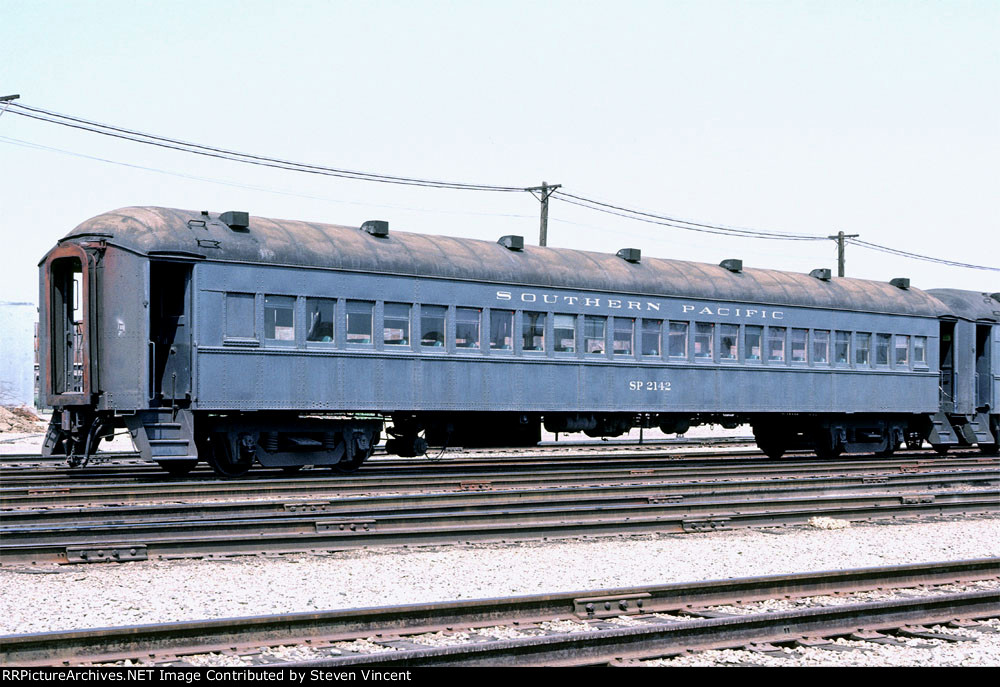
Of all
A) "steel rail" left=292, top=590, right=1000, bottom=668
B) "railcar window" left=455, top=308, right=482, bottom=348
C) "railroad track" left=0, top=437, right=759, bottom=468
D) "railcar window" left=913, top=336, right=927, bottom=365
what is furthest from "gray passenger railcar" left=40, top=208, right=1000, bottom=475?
"steel rail" left=292, top=590, right=1000, bottom=668

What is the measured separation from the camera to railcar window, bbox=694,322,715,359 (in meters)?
21.4

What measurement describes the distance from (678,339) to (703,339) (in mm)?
625

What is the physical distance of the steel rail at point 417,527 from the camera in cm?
997

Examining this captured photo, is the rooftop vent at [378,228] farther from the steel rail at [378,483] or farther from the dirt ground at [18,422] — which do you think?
the dirt ground at [18,422]

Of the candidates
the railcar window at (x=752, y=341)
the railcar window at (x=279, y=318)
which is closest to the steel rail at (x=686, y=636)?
the railcar window at (x=279, y=318)

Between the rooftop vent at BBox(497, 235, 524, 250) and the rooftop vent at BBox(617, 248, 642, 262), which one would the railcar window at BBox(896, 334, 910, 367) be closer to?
the rooftop vent at BBox(617, 248, 642, 262)

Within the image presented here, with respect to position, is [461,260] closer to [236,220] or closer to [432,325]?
[432,325]

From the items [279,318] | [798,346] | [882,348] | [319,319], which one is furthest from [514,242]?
[882,348]

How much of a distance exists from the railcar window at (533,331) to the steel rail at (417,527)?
5843 mm

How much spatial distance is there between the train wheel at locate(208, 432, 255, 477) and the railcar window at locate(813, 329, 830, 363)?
11666 millimetres

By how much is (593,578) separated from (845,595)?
1962 millimetres
